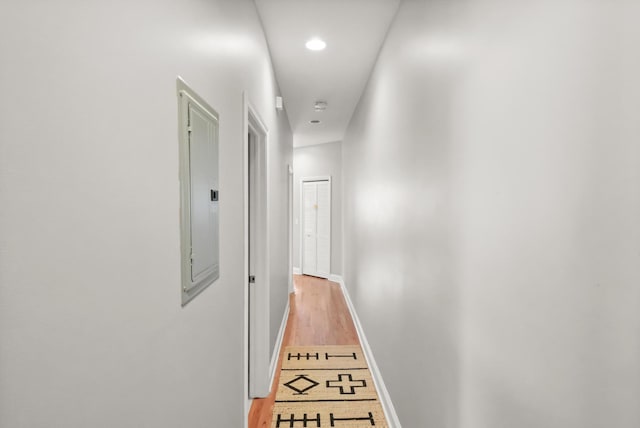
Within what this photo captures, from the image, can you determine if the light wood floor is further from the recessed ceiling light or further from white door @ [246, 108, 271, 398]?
the recessed ceiling light

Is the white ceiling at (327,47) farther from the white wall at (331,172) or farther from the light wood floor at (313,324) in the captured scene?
the light wood floor at (313,324)

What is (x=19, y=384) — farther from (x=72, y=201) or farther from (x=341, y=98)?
(x=341, y=98)

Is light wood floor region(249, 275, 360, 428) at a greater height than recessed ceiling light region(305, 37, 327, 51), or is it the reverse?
recessed ceiling light region(305, 37, 327, 51)

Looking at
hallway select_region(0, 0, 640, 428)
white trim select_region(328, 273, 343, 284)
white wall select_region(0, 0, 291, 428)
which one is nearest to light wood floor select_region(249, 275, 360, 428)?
white trim select_region(328, 273, 343, 284)

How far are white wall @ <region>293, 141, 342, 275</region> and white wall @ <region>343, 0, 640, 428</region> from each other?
498 cm

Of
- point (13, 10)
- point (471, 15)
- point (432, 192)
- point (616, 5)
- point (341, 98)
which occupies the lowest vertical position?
point (432, 192)

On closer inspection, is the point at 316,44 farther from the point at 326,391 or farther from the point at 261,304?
the point at 326,391

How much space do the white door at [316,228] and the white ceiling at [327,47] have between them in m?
2.68

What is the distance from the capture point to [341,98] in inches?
165

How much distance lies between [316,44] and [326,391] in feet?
8.87

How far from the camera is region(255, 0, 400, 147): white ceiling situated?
225 centimetres

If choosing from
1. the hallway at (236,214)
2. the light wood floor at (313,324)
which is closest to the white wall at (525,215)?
the hallway at (236,214)

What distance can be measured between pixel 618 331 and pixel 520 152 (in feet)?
1.48

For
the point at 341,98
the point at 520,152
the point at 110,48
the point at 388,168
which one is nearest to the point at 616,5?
the point at 520,152
